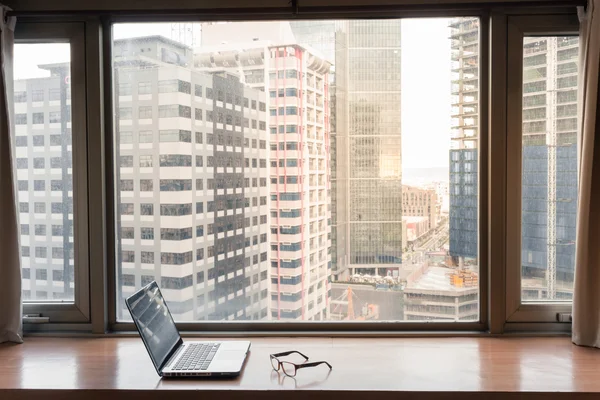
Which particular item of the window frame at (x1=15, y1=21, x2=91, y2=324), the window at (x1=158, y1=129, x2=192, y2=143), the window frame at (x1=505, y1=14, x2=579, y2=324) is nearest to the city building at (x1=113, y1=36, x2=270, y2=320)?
the window at (x1=158, y1=129, x2=192, y2=143)

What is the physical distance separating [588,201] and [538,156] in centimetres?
28

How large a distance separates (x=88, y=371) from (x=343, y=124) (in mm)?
1337

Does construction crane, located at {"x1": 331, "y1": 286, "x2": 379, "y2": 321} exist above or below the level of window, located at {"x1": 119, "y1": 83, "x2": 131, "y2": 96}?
below

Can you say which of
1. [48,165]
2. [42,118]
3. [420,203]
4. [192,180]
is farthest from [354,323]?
[42,118]

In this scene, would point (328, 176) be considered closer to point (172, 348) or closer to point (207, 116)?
point (207, 116)

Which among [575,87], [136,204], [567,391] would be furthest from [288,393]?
[575,87]

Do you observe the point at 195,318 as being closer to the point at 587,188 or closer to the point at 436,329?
the point at 436,329

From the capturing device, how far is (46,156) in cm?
215

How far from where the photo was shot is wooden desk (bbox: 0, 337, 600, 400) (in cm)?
159

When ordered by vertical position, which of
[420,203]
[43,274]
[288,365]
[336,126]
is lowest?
[288,365]

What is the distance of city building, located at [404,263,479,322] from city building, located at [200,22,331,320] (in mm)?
362

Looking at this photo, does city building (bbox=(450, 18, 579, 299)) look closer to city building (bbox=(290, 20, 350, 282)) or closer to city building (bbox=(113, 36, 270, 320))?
city building (bbox=(290, 20, 350, 282))

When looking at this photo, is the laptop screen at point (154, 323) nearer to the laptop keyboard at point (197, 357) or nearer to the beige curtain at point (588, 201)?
the laptop keyboard at point (197, 357)

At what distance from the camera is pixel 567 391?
1560 millimetres
